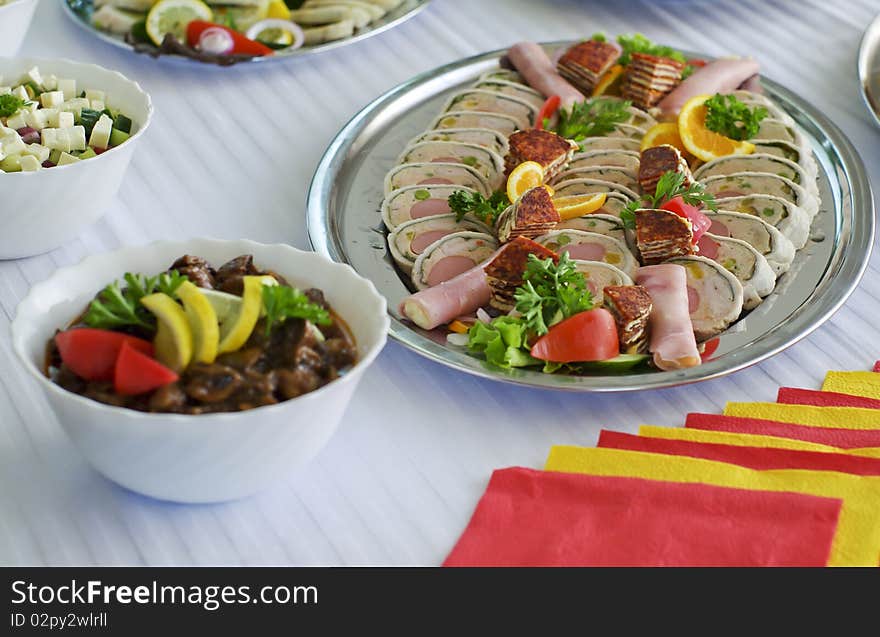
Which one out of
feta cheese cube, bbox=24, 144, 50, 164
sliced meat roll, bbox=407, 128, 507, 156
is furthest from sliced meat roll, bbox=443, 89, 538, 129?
feta cheese cube, bbox=24, 144, 50, 164

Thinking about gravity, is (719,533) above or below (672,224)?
below

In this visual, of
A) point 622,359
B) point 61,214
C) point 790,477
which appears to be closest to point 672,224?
point 622,359

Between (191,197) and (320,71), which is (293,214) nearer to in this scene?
(191,197)

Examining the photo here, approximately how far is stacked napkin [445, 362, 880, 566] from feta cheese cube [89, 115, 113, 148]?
124 cm

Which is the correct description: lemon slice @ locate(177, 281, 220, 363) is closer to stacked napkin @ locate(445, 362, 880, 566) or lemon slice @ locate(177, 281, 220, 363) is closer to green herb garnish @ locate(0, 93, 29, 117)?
stacked napkin @ locate(445, 362, 880, 566)

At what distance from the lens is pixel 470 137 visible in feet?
9.48

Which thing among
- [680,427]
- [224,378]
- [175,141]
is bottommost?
[175,141]

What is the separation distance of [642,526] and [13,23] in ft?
7.44

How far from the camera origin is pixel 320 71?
339 cm

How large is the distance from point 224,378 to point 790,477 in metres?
1.04

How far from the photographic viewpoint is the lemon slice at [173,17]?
3.33m

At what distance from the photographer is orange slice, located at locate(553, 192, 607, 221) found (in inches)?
100

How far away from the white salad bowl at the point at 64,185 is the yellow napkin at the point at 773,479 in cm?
124

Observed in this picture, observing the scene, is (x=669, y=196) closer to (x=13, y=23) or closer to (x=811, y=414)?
(x=811, y=414)
